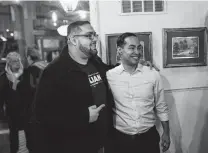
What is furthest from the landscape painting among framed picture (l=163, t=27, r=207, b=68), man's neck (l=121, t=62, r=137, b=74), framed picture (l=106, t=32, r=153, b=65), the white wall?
man's neck (l=121, t=62, r=137, b=74)

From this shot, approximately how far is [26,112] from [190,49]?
7.91 feet

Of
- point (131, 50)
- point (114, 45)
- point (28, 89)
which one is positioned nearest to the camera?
point (131, 50)

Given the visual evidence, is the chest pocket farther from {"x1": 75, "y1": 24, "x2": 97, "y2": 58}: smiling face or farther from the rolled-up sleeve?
{"x1": 75, "y1": 24, "x2": 97, "y2": 58}: smiling face

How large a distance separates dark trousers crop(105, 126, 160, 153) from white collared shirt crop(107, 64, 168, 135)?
0.05 meters

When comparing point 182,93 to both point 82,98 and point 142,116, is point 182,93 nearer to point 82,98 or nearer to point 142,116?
point 142,116

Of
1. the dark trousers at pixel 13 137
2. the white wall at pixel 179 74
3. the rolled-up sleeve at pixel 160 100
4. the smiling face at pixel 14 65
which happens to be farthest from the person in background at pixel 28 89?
the rolled-up sleeve at pixel 160 100

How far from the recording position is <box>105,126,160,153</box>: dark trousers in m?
2.21

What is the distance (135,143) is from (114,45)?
1.15 metres

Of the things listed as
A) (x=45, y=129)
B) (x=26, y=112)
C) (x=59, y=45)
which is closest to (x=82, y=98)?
(x=45, y=129)

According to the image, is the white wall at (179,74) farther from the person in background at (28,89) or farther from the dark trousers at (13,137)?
the dark trousers at (13,137)

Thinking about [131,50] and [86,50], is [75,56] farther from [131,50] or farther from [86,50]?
[131,50]

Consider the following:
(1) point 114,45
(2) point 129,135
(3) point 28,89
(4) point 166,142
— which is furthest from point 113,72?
(3) point 28,89

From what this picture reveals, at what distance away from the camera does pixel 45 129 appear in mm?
1997

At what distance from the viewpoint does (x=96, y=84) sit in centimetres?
215
